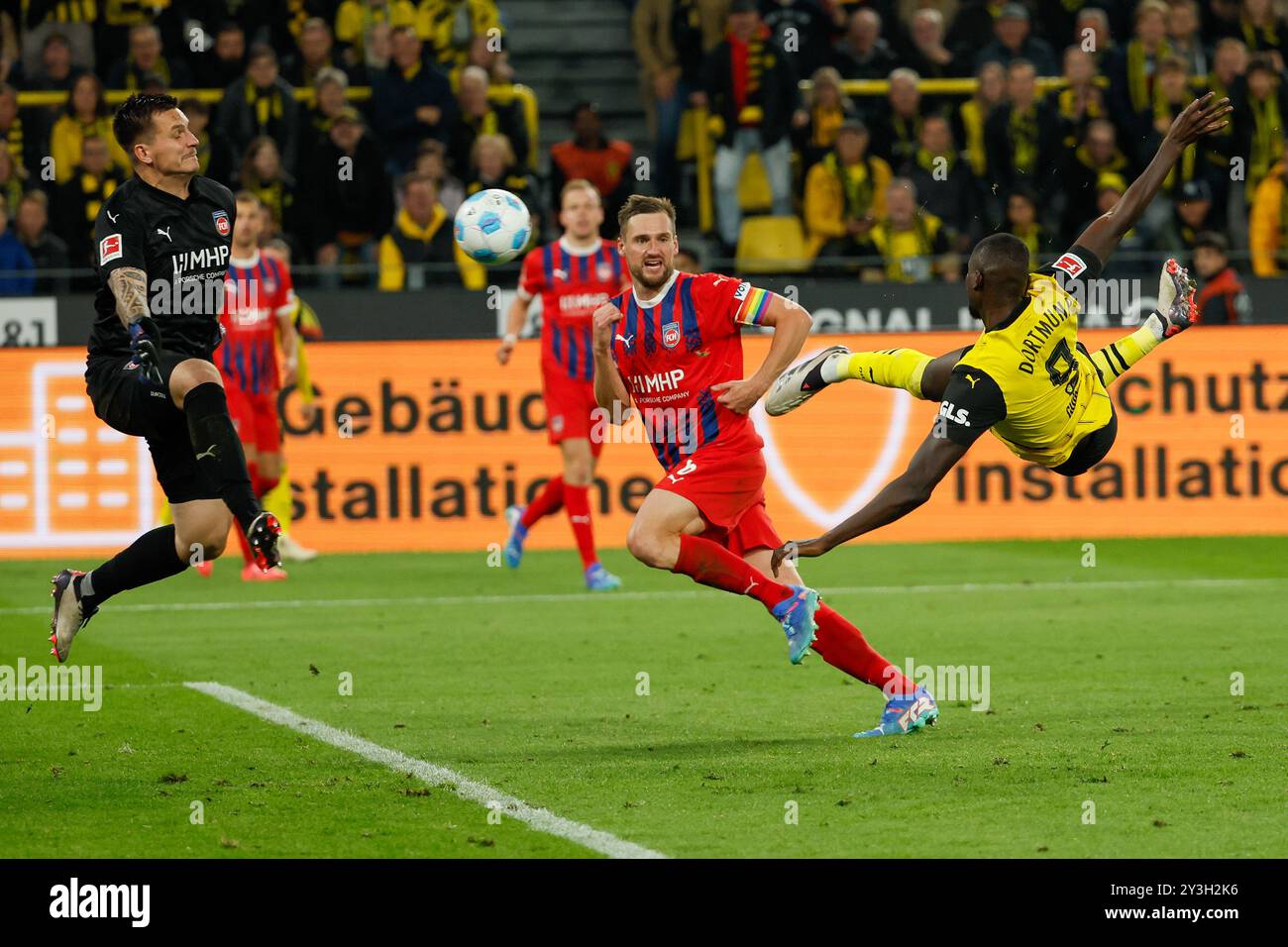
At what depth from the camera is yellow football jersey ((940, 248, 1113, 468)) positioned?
7773mm

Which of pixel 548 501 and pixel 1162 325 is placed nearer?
pixel 1162 325

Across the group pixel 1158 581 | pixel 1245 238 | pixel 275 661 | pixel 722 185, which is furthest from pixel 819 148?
pixel 275 661

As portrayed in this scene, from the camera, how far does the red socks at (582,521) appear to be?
44.7ft

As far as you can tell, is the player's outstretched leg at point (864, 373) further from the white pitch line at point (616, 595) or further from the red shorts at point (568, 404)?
the red shorts at point (568, 404)

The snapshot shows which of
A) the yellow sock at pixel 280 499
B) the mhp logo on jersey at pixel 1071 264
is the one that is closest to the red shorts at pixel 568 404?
the yellow sock at pixel 280 499

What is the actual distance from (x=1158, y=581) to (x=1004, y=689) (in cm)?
462

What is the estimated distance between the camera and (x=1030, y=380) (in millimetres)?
7895

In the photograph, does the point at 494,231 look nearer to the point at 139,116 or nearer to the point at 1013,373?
the point at 139,116

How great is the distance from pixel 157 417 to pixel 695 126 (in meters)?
12.1

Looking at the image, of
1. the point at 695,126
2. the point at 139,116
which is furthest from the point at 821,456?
the point at 139,116

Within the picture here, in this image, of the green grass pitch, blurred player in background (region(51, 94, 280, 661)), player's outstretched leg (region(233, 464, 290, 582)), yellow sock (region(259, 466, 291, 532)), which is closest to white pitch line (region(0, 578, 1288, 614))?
the green grass pitch

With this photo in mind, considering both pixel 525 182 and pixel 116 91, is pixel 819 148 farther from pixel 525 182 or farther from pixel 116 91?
pixel 116 91

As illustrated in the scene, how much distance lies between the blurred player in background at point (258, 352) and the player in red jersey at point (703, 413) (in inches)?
242
